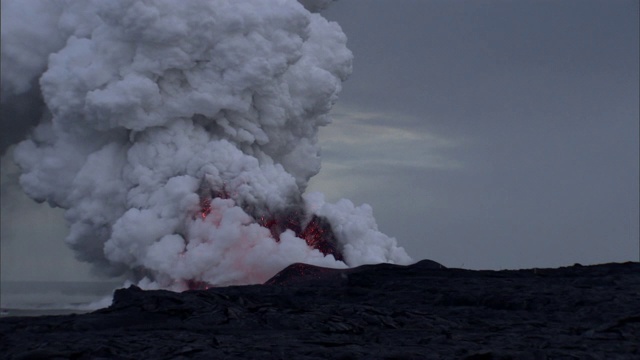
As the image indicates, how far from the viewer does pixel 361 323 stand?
3550 centimetres

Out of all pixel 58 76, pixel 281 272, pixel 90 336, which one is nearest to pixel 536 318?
pixel 90 336

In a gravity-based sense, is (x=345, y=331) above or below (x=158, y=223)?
below

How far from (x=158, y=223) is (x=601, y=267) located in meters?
22.5

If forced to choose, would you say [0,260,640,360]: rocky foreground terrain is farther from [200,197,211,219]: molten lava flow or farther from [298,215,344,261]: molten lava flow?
[298,215,344,261]: molten lava flow

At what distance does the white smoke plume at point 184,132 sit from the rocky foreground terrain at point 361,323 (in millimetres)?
12204

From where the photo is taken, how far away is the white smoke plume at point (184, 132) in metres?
59.4

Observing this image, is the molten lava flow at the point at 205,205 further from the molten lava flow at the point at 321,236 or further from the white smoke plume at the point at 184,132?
the molten lava flow at the point at 321,236

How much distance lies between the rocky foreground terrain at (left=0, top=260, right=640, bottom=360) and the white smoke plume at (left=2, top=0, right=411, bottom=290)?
1220cm

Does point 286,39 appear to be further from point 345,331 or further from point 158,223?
point 345,331

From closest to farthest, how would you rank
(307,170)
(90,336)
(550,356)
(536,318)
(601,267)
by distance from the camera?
(550,356)
(90,336)
(536,318)
(601,267)
(307,170)

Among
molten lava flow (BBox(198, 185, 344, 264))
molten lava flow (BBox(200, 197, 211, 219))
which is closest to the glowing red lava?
molten lava flow (BBox(198, 185, 344, 264))

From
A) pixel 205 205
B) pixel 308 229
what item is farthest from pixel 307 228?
pixel 205 205

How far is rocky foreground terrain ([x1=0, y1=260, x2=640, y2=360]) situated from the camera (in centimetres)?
3006

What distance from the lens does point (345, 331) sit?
113 feet
